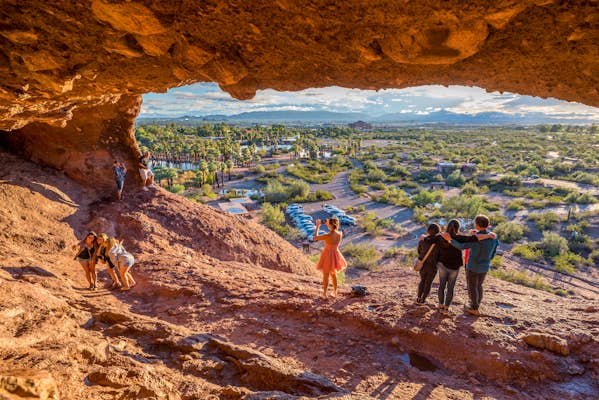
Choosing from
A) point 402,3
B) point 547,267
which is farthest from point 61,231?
point 547,267

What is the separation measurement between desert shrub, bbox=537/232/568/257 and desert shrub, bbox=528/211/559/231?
20.0 feet

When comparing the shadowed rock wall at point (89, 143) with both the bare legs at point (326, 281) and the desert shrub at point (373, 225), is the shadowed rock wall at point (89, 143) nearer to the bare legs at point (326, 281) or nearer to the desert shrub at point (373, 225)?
the bare legs at point (326, 281)

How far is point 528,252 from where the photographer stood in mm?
24125

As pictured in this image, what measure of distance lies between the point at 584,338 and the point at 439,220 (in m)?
29.2

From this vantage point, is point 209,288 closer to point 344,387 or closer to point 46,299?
point 46,299

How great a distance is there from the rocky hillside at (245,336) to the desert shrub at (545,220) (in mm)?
28190

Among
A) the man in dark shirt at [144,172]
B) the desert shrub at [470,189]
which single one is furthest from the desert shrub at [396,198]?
the man in dark shirt at [144,172]

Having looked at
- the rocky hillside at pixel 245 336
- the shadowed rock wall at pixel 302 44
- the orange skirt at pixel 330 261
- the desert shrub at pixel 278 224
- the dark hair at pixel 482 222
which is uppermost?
the shadowed rock wall at pixel 302 44

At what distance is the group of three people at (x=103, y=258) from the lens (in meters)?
6.85

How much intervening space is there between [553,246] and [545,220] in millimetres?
8477

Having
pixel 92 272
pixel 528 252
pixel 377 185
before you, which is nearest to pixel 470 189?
pixel 377 185

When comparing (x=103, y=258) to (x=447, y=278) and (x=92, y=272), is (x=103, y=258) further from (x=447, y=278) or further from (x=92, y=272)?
(x=447, y=278)

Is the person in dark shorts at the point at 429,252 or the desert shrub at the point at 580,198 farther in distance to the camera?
the desert shrub at the point at 580,198

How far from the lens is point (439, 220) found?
108 feet
